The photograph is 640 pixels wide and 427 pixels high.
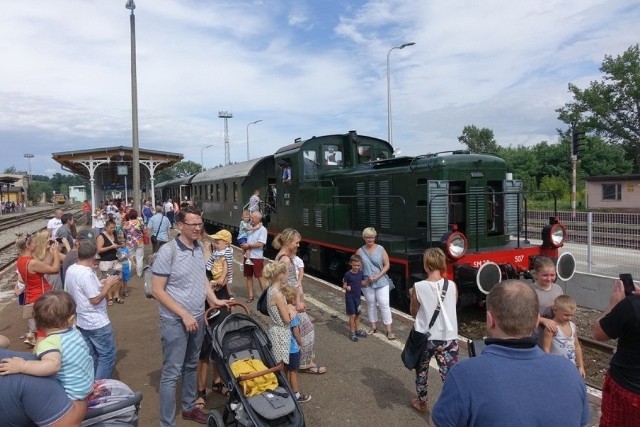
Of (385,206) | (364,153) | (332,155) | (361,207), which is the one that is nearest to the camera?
(385,206)

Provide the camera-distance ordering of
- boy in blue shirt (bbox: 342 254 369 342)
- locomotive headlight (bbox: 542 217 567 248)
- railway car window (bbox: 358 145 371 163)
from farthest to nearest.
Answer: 1. railway car window (bbox: 358 145 371 163)
2. locomotive headlight (bbox: 542 217 567 248)
3. boy in blue shirt (bbox: 342 254 369 342)

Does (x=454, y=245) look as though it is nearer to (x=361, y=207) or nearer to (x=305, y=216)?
(x=361, y=207)

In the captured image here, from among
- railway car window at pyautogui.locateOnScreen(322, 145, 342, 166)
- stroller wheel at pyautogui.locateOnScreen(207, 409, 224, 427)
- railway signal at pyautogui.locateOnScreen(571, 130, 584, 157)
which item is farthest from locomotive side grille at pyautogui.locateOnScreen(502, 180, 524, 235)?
railway signal at pyautogui.locateOnScreen(571, 130, 584, 157)

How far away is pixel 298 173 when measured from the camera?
1031cm

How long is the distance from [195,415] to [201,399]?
29cm

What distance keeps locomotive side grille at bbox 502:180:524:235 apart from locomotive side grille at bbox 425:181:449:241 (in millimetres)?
1388

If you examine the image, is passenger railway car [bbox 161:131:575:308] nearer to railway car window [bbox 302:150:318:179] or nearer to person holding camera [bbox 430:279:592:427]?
railway car window [bbox 302:150:318:179]

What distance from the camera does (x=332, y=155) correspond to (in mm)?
10609

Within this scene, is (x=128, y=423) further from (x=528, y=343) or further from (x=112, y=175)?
(x=112, y=175)

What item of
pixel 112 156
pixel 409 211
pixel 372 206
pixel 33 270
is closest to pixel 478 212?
pixel 409 211

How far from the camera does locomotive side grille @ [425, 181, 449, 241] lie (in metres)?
7.27

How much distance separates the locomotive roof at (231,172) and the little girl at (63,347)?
12.3 m

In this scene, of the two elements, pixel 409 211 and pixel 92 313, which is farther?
pixel 409 211

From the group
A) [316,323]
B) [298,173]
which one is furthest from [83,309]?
[298,173]
